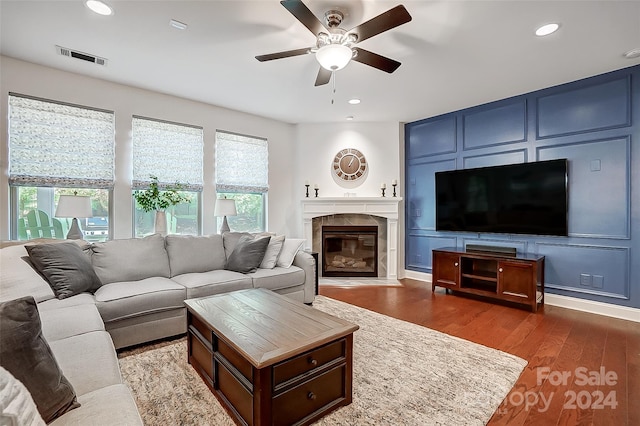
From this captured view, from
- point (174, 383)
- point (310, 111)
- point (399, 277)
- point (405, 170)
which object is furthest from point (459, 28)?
point (399, 277)

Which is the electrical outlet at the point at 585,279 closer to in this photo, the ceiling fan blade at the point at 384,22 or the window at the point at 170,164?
the ceiling fan blade at the point at 384,22

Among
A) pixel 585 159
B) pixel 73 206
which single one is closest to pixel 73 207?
pixel 73 206

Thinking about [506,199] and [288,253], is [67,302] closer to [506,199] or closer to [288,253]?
[288,253]

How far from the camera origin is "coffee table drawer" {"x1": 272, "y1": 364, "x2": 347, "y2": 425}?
150cm

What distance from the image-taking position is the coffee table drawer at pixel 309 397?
4.91ft

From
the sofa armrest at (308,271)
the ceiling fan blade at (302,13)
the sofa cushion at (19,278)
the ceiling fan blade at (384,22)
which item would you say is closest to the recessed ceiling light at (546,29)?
the ceiling fan blade at (384,22)

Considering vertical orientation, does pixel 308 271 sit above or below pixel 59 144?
below

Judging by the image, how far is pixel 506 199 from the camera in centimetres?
401

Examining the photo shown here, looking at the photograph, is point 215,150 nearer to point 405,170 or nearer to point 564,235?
point 405,170

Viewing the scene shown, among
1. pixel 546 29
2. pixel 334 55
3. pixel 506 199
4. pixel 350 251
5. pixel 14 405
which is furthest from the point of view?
pixel 350 251

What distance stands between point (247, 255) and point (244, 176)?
1.91 m

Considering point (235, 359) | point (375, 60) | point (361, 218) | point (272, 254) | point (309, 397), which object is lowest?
point (309, 397)

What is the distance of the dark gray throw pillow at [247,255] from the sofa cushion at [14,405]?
2518mm

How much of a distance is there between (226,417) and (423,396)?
3.89 ft
